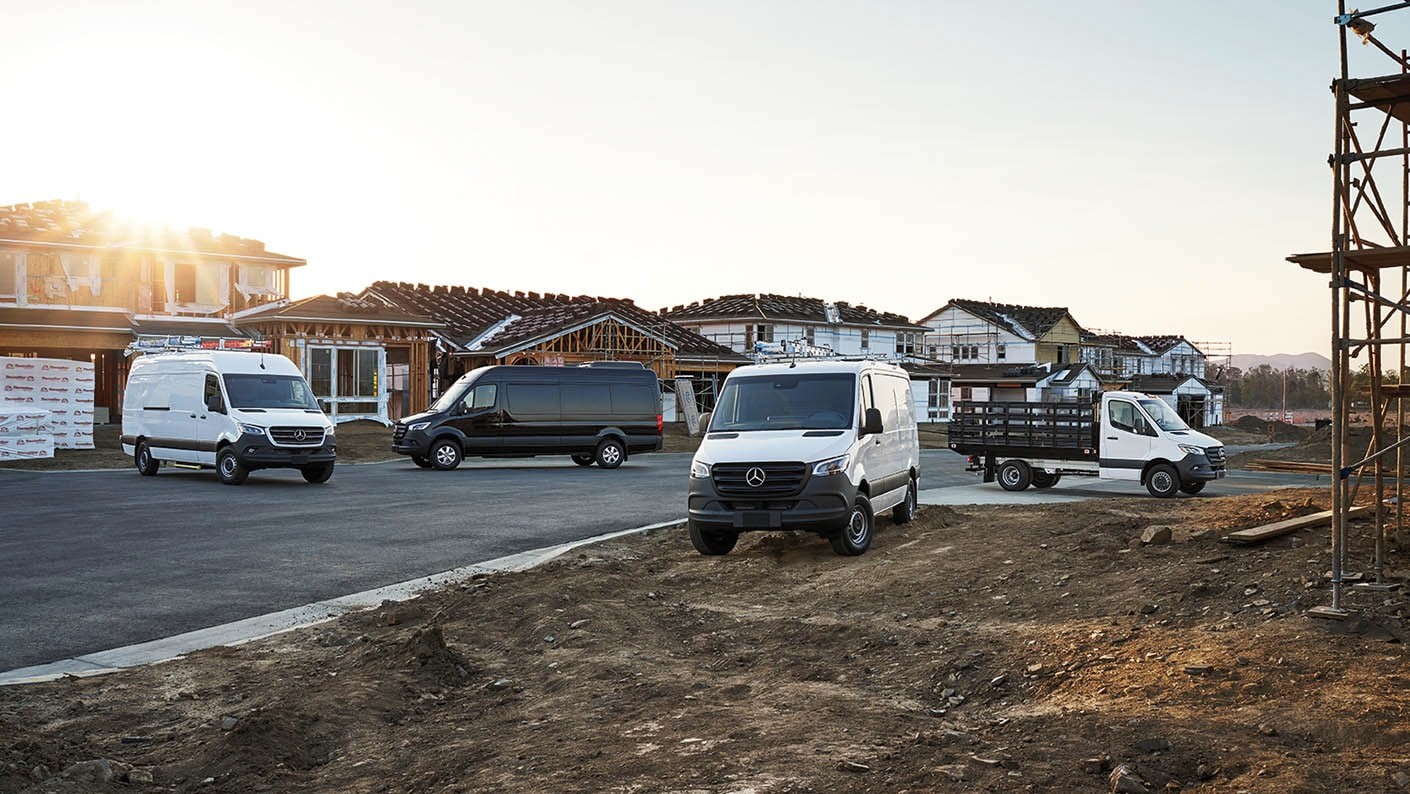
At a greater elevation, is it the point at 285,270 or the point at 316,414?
the point at 285,270

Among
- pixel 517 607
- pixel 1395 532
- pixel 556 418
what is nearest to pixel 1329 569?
pixel 1395 532

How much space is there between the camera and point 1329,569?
8914 mm

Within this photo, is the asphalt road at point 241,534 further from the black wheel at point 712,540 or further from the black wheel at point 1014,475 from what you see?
the black wheel at point 712,540

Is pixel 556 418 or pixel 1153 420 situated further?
pixel 556 418

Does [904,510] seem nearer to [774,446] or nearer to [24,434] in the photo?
[774,446]

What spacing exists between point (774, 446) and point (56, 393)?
26.1 meters

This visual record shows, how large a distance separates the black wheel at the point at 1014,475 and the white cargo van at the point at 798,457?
8820 mm

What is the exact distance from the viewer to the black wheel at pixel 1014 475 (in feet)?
76.3

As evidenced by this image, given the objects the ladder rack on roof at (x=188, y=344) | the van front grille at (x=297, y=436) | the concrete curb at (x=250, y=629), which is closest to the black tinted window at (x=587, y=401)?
the van front grille at (x=297, y=436)

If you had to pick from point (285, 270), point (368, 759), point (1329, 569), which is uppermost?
point (285, 270)

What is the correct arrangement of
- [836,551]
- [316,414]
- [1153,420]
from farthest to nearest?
[316,414]
[1153,420]
[836,551]

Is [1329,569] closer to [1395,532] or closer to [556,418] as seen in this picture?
[1395,532]

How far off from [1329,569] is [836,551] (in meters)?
5.40

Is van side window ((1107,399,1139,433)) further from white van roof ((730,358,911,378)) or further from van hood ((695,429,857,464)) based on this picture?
van hood ((695,429,857,464))
